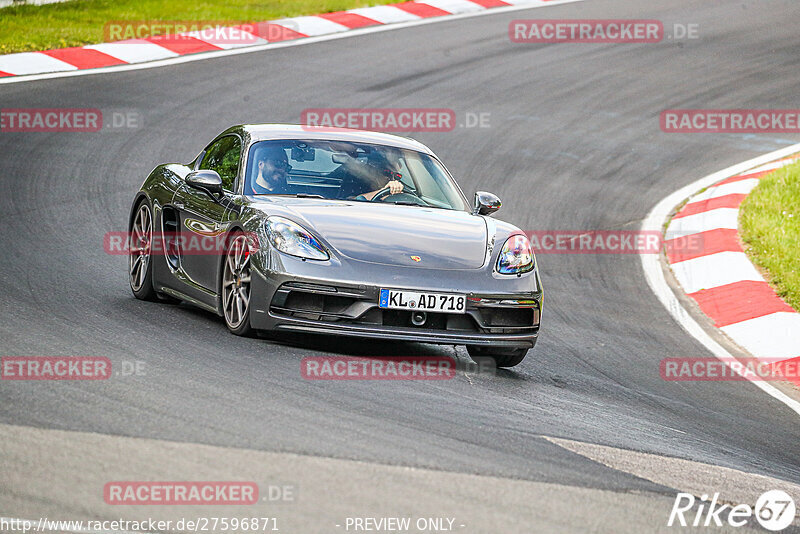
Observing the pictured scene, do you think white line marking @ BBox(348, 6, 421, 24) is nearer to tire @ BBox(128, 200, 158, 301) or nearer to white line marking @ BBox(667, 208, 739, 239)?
white line marking @ BBox(667, 208, 739, 239)

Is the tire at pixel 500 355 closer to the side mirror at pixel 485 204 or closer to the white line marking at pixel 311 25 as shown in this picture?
the side mirror at pixel 485 204

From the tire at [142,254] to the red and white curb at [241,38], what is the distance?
718 cm

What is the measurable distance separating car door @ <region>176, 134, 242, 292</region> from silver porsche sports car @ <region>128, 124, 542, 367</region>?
0.01 m

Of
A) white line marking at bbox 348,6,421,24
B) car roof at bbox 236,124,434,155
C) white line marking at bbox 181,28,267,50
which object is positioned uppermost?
car roof at bbox 236,124,434,155

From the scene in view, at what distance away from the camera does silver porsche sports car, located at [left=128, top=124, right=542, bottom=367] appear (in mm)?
6809

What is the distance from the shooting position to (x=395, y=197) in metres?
7.95

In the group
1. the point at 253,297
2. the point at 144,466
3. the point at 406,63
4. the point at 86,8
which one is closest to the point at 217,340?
the point at 253,297

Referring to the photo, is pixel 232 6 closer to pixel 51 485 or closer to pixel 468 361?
pixel 468 361

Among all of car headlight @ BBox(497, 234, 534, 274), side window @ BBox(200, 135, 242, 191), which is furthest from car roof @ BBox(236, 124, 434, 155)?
car headlight @ BBox(497, 234, 534, 274)

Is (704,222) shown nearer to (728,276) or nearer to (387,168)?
(728,276)

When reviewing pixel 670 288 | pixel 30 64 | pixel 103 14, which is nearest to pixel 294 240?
pixel 670 288

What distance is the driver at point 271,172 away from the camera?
7758 mm

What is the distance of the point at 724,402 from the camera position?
26.0ft

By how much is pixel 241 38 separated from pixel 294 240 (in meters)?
12.2
